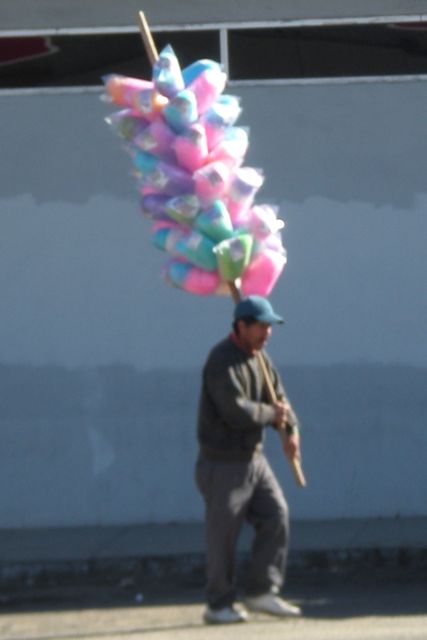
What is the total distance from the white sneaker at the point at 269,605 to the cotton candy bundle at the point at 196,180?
1.57 m

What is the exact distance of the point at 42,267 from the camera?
11.8 meters

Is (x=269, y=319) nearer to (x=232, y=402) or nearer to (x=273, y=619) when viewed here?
(x=232, y=402)

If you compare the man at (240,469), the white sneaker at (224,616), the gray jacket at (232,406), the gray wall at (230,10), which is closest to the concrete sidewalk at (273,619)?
the white sneaker at (224,616)

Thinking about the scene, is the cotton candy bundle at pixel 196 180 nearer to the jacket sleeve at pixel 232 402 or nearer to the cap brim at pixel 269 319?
the cap brim at pixel 269 319

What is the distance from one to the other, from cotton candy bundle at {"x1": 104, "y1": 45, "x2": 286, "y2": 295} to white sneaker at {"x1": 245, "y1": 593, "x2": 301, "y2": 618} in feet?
5.16

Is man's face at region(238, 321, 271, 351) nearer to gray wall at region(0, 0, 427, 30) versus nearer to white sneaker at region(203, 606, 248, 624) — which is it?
white sneaker at region(203, 606, 248, 624)

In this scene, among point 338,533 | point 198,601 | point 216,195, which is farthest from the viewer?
point 338,533

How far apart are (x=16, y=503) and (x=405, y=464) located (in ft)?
9.36

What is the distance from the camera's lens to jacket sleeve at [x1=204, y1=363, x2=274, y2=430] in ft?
26.0

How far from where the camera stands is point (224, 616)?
8.20 m

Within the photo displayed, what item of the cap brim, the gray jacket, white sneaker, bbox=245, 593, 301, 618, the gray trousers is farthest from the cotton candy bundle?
white sneaker, bbox=245, 593, 301, 618

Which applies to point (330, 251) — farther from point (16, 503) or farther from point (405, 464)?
point (16, 503)

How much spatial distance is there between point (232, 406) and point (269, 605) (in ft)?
3.58

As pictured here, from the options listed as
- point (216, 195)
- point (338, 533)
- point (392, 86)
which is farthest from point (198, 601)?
point (392, 86)
